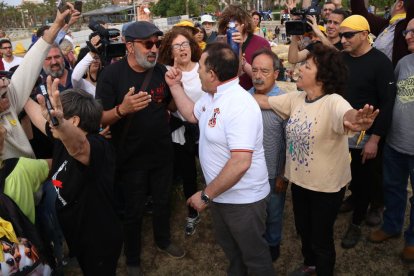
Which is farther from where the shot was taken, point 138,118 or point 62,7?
point 138,118

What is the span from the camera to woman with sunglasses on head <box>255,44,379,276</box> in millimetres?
2303

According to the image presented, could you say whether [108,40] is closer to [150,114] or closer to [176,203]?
[150,114]

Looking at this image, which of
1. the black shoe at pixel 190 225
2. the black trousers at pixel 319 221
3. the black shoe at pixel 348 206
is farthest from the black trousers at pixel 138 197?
the black shoe at pixel 348 206

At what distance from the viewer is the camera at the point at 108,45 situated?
313 cm

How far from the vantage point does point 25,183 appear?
7.31 ft

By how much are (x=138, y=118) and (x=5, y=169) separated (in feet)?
3.56

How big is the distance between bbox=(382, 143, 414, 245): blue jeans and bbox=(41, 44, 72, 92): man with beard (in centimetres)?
338

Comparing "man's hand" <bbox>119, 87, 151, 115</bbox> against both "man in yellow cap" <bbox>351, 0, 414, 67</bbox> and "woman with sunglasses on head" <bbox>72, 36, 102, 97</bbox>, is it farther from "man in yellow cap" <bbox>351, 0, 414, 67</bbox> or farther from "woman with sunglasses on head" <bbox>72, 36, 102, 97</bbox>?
"man in yellow cap" <bbox>351, 0, 414, 67</bbox>

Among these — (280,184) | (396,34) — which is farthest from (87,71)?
(396,34)

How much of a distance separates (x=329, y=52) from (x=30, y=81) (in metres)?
2.26

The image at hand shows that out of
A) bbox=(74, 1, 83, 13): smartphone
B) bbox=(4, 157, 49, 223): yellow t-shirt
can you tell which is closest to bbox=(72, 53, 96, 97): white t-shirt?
bbox=(74, 1, 83, 13): smartphone

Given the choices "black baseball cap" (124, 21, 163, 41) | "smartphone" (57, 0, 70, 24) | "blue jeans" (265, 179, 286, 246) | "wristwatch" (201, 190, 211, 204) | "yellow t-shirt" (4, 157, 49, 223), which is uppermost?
"smartphone" (57, 0, 70, 24)

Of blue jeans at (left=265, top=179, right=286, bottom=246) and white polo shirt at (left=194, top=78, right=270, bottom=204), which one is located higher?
white polo shirt at (left=194, top=78, right=270, bottom=204)

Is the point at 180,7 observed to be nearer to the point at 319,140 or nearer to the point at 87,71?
the point at 87,71
